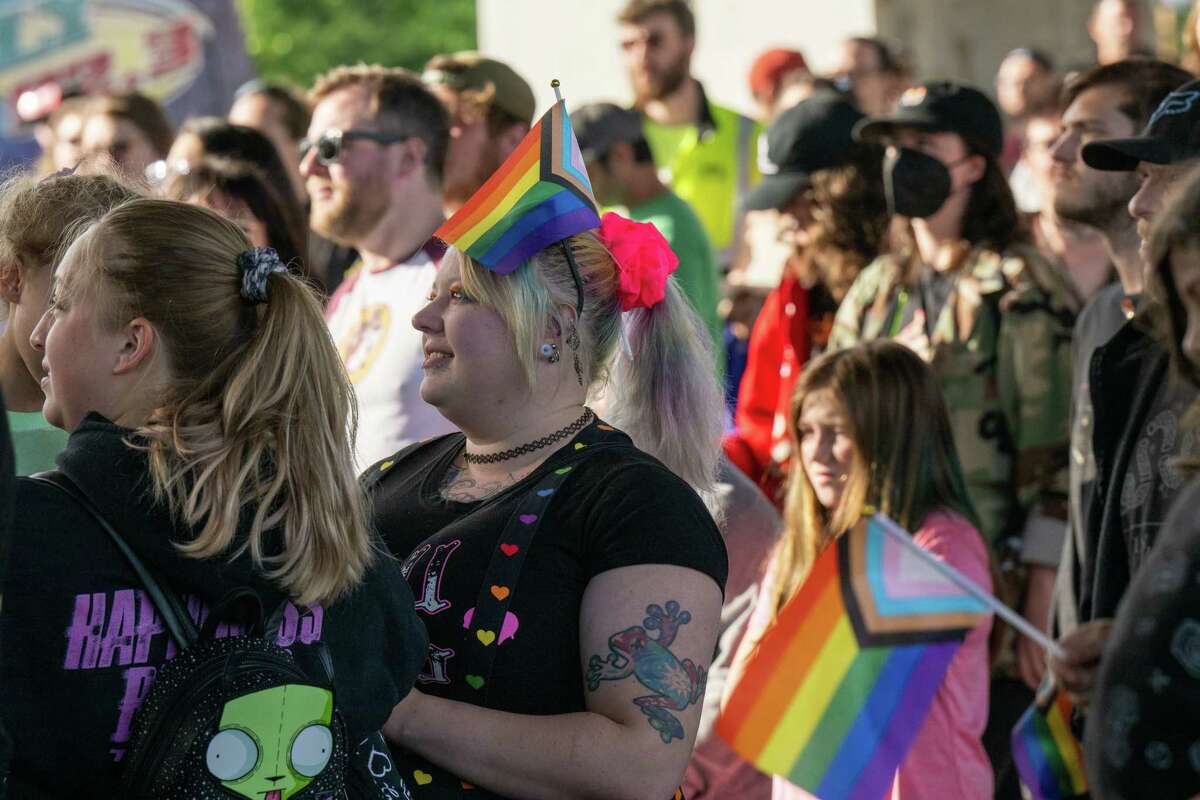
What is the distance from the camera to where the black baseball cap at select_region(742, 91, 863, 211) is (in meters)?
5.71

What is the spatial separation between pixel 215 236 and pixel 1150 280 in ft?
4.42

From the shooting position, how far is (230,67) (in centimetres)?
1173

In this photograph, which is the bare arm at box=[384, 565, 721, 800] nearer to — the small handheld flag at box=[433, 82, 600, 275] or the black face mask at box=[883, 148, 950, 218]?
the small handheld flag at box=[433, 82, 600, 275]

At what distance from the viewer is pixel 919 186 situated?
Answer: 5.05m

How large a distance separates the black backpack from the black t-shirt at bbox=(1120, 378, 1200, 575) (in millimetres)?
1807

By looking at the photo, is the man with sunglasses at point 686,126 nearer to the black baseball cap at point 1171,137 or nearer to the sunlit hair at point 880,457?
the sunlit hair at point 880,457

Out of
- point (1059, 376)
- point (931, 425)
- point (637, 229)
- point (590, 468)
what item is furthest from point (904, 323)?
point (590, 468)

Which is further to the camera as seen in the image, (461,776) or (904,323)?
Result: (904,323)

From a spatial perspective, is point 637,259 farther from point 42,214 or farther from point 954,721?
point 954,721

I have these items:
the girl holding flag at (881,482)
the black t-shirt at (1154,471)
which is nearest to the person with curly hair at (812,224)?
the girl holding flag at (881,482)

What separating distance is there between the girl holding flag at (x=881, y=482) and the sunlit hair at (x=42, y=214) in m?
1.80

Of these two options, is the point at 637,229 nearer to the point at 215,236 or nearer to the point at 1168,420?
the point at 215,236

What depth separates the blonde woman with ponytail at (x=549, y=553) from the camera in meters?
2.69

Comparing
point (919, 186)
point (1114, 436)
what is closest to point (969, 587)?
point (1114, 436)
